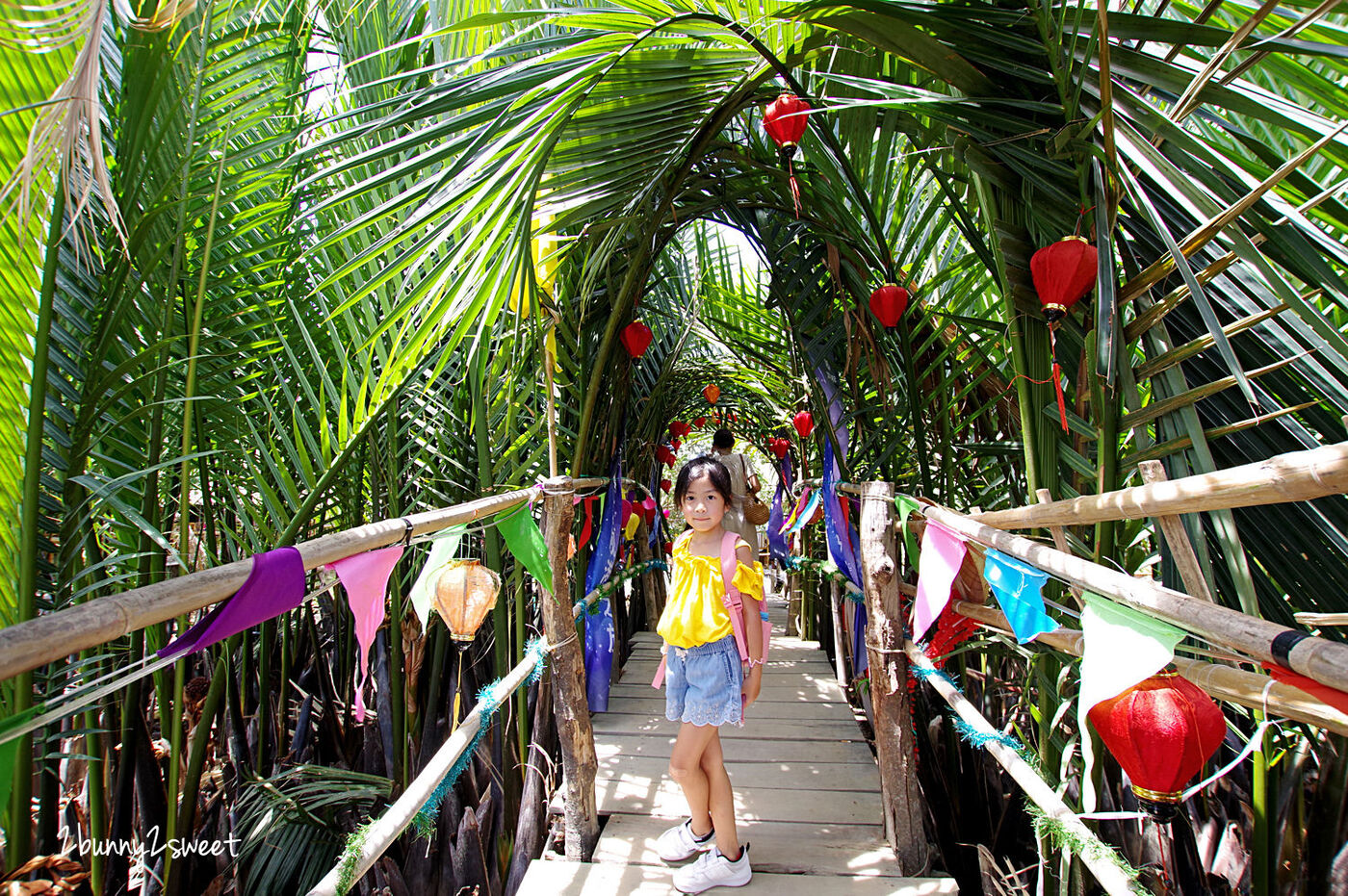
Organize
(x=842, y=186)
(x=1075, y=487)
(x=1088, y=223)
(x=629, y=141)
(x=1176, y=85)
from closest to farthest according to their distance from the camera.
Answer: (x=1176, y=85) < (x=1088, y=223) < (x=1075, y=487) < (x=629, y=141) < (x=842, y=186)

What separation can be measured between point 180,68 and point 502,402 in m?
1.03

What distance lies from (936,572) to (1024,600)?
0.25m

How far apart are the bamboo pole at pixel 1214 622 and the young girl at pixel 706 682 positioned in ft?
2.39

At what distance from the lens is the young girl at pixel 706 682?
1.49 m

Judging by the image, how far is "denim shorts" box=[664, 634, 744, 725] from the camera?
1.50 metres

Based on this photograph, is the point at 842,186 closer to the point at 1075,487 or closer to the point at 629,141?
the point at 629,141

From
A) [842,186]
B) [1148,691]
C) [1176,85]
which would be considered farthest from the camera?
[842,186]

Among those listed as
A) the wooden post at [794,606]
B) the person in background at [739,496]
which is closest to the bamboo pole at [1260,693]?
the person in background at [739,496]

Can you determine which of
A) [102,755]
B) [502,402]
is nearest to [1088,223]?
[502,402]

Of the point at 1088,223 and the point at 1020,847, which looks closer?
the point at 1088,223

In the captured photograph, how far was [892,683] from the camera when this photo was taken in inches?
61.7

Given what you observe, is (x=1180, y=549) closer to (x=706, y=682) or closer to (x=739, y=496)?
(x=706, y=682)

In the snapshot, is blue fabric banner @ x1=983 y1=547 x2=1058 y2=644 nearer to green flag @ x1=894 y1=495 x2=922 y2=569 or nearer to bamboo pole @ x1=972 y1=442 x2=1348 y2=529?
bamboo pole @ x1=972 y1=442 x2=1348 y2=529

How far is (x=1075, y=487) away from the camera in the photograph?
Answer: 4.01 feet
